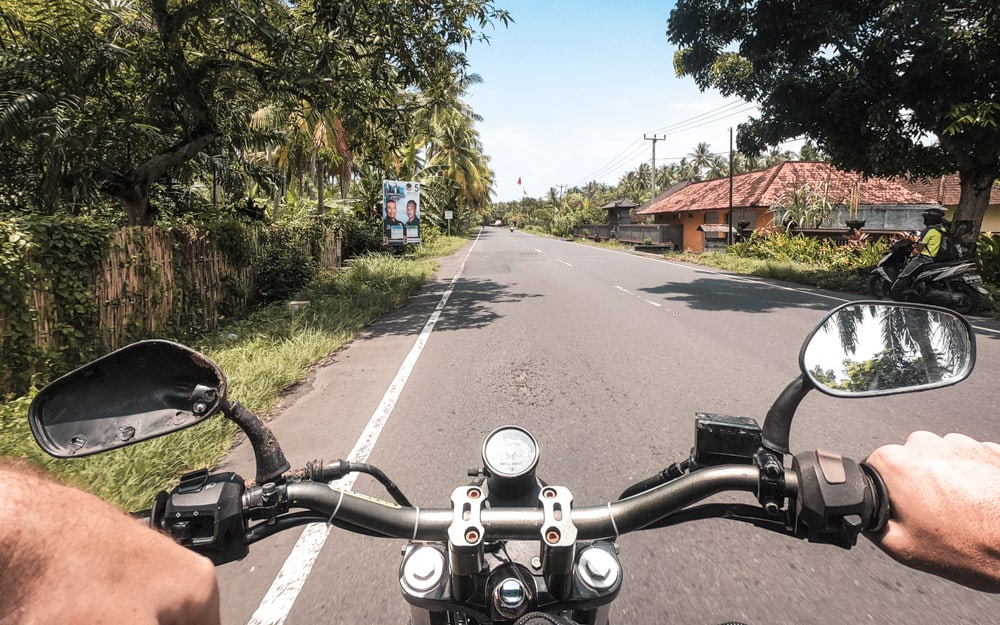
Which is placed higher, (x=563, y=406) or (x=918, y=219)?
(x=918, y=219)

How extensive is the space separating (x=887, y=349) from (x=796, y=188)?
2829 centimetres

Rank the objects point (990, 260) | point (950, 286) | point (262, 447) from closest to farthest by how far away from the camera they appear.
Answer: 1. point (262, 447)
2. point (950, 286)
3. point (990, 260)

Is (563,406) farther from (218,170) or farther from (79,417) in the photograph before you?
(218,170)

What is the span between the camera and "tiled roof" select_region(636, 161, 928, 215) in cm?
2681

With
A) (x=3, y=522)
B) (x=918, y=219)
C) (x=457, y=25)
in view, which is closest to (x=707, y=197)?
(x=918, y=219)

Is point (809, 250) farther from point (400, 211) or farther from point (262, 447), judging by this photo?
point (262, 447)

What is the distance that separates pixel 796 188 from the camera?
25.5 m

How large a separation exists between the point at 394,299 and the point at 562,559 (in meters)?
10.4

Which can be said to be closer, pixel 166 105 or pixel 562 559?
pixel 562 559

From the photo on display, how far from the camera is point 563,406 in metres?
4.65

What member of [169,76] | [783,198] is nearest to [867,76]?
[169,76]

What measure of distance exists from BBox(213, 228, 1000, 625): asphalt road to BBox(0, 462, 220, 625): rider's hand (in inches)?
64.3

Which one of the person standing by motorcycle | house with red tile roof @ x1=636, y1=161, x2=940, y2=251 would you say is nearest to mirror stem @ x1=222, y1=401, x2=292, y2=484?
the person standing by motorcycle

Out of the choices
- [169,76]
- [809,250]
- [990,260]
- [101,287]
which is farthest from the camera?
[809,250]
